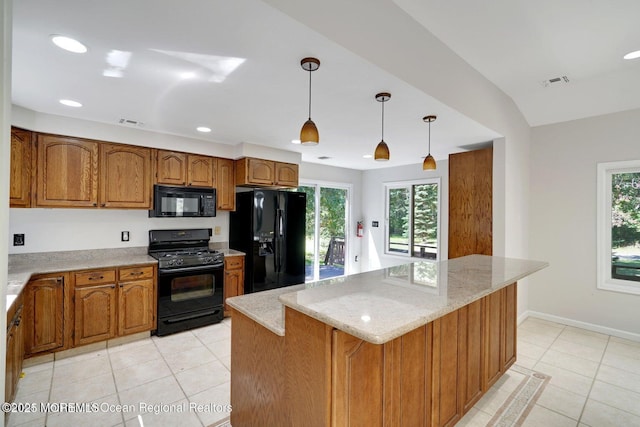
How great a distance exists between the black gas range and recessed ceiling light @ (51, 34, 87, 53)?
2.21 m

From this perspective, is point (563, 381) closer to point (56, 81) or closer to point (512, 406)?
point (512, 406)

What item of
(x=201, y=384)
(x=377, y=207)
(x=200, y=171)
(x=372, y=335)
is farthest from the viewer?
(x=377, y=207)

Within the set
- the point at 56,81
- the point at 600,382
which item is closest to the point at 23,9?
the point at 56,81

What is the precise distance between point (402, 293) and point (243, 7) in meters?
1.61

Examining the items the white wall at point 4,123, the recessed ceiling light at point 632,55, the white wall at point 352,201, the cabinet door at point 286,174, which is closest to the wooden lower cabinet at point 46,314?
the white wall at point 4,123

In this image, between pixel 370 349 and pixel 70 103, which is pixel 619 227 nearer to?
pixel 370 349

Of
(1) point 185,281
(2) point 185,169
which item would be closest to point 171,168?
(2) point 185,169

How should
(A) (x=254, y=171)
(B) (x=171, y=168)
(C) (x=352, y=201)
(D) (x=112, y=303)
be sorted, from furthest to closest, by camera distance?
(C) (x=352, y=201) < (A) (x=254, y=171) < (B) (x=171, y=168) < (D) (x=112, y=303)

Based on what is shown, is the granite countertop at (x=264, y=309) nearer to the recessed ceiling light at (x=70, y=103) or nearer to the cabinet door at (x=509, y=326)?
the cabinet door at (x=509, y=326)

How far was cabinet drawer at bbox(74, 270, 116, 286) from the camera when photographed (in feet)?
9.48

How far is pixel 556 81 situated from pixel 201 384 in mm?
4668

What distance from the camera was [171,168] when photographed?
3.67m

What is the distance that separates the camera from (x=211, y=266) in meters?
3.66

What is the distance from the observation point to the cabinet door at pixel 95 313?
289 centimetres
